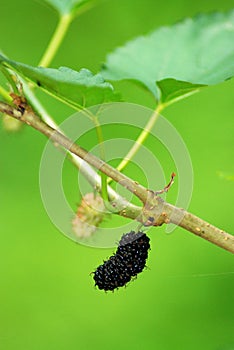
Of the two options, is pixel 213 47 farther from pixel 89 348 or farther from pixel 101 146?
pixel 89 348

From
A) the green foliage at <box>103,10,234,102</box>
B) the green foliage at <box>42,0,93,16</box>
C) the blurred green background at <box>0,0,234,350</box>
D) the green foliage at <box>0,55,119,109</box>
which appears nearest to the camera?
the green foliage at <box>0,55,119,109</box>

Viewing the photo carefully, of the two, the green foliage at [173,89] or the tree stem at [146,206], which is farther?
the green foliage at [173,89]

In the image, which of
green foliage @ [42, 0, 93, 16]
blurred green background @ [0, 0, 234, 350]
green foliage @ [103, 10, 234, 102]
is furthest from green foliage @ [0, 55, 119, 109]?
blurred green background @ [0, 0, 234, 350]

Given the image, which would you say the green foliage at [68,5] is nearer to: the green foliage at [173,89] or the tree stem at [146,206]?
the green foliage at [173,89]

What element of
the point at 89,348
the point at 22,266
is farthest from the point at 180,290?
the point at 22,266

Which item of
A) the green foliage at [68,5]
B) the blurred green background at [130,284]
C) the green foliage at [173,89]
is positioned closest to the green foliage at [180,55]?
the green foliage at [173,89]

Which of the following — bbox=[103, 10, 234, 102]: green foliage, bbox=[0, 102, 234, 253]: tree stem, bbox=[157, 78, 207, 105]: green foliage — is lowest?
bbox=[0, 102, 234, 253]: tree stem

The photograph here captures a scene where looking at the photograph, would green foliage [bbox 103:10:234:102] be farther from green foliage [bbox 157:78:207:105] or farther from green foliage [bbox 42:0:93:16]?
green foliage [bbox 42:0:93:16]
